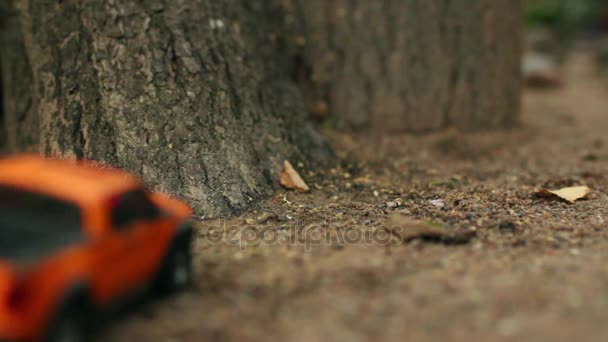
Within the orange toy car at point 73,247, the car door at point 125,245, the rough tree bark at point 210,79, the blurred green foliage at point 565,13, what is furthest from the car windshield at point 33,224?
the blurred green foliage at point 565,13

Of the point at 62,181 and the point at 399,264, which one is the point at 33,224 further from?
the point at 399,264

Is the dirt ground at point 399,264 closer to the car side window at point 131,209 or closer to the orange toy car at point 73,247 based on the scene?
the orange toy car at point 73,247

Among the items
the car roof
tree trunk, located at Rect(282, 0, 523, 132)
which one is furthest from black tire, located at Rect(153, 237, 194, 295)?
tree trunk, located at Rect(282, 0, 523, 132)

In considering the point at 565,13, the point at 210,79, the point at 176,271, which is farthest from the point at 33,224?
the point at 565,13

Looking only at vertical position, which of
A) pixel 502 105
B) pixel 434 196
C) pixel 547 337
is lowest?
pixel 547 337

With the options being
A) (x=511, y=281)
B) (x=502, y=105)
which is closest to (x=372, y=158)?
(x=502, y=105)

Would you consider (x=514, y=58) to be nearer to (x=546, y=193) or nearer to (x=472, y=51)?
(x=472, y=51)
